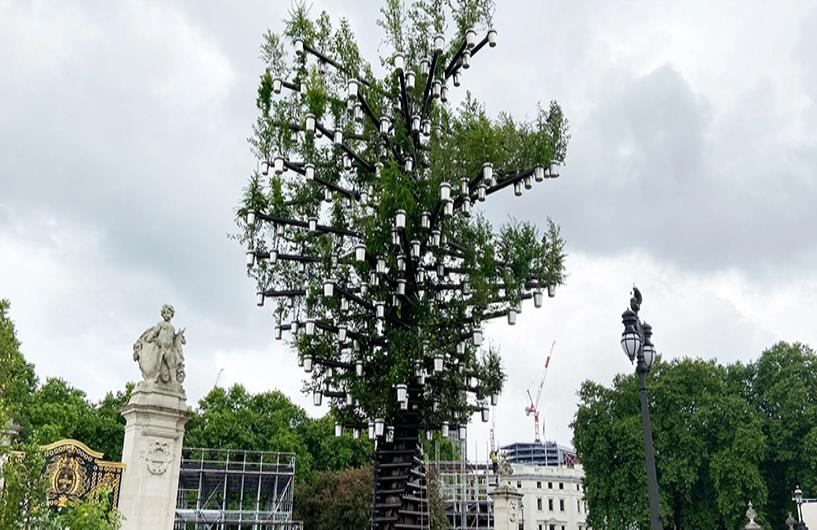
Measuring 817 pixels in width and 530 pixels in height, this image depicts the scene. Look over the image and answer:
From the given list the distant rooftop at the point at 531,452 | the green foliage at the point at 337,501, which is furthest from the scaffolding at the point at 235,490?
the distant rooftop at the point at 531,452

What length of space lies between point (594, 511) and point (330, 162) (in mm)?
27537

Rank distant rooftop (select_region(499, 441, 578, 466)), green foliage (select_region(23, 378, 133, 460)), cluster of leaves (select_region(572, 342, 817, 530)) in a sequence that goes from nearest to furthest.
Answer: cluster of leaves (select_region(572, 342, 817, 530)) → green foliage (select_region(23, 378, 133, 460)) → distant rooftop (select_region(499, 441, 578, 466))

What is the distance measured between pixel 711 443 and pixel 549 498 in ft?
162

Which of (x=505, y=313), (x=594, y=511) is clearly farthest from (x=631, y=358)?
(x=594, y=511)

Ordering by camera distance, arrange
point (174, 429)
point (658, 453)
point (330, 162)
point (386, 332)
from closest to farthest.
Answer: point (174, 429) → point (386, 332) → point (330, 162) → point (658, 453)

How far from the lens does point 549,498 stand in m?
83.2

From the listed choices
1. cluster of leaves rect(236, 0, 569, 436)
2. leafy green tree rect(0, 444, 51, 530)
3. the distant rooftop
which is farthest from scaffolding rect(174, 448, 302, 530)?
the distant rooftop

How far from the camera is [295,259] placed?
16891 millimetres

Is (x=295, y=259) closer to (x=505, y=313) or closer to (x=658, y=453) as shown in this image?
(x=505, y=313)

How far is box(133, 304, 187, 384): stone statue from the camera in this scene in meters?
12.9

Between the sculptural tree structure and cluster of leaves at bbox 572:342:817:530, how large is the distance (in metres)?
22.5

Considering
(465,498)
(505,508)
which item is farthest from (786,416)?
(465,498)

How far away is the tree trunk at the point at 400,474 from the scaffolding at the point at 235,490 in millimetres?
23597

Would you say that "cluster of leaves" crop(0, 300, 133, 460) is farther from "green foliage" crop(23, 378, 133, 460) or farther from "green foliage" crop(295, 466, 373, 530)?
"green foliage" crop(295, 466, 373, 530)
